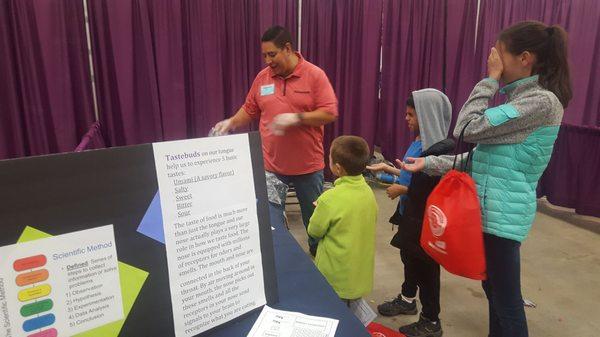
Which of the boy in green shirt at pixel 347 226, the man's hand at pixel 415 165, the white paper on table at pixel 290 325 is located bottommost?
the boy in green shirt at pixel 347 226

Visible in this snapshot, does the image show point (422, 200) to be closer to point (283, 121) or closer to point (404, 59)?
point (283, 121)

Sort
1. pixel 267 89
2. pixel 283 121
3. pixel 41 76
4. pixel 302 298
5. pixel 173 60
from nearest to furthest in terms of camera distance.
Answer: pixel 302 298, pixel 283 121, pixel 267 89, pixel 41 76, pixel 173 60

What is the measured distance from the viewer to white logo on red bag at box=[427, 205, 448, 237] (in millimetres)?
1337

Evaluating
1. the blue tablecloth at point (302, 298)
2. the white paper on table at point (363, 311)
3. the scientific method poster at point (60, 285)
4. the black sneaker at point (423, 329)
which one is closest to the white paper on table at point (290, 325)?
the blue tablecloth at point (302, 298)

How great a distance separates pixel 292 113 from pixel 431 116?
2.56 ft

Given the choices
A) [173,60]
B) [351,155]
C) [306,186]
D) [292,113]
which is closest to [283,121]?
[292,113]

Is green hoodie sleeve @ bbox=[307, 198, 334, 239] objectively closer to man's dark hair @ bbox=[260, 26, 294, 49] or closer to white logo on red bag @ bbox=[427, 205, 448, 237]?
white logo on red bag @ bbox=[427, 205, 448, 237]

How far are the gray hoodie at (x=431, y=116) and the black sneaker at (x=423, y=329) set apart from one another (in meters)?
0.86

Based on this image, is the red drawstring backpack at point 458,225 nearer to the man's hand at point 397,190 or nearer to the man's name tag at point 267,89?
the man's hand at point 397,190

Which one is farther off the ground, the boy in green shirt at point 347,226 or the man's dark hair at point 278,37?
the man's dark hair at point 278,37

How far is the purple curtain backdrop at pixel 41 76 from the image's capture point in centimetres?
295

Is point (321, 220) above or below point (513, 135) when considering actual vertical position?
below

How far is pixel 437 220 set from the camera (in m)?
1.36

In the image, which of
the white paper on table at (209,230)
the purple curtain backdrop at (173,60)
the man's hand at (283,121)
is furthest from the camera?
the purple curtain backdrop at (173,60)
